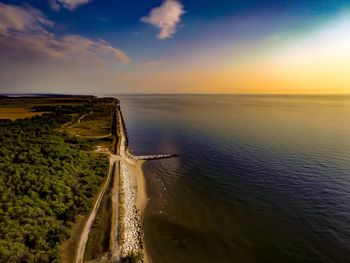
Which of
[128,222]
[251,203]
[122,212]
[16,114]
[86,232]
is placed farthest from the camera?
[16,114]

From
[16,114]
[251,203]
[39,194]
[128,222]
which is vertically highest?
[16,114]

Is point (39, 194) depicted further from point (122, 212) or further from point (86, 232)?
point (122, 212)

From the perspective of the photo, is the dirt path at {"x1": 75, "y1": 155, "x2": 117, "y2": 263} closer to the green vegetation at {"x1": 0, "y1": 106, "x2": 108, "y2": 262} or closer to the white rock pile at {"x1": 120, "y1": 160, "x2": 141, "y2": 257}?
the green vegetation at {"x1": 0, "y1": 106, "x2": 108, "y2": 262}

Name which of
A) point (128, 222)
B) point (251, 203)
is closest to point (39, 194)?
point (128, 222)

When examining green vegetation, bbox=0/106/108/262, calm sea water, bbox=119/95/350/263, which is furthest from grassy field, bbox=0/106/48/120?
green vegetation, bbox=0/106/108/262

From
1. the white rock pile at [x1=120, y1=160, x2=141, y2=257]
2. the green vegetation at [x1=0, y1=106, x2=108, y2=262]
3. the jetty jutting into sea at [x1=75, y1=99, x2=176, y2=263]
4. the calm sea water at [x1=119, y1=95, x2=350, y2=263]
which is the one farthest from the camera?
the calm sea water at [x1=119, y1=95, x2=350, y2=263]

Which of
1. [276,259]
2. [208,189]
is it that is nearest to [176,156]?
[208,189]
